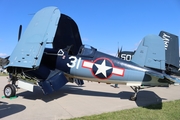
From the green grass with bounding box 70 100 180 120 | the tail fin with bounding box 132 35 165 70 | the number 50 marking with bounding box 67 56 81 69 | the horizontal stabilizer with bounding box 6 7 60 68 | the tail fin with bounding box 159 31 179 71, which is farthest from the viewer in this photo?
the tail fin with bounding box 159 31 179 71

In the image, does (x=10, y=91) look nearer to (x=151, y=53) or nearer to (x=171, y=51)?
Result: (x=151, y=53)

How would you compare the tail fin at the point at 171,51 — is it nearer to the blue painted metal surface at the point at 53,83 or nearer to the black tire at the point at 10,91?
the blue painted metal surface at the point at 53,83

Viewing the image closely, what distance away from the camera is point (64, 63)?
7641mm

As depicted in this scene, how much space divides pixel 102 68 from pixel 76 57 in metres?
1.30

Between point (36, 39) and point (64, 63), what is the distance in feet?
5.36

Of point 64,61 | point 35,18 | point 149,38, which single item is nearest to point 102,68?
point 64,61

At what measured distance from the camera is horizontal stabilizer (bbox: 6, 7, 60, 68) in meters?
6.47

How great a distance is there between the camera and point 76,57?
7633 mm

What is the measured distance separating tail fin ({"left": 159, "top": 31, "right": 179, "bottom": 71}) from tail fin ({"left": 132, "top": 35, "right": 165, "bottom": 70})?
15.4 ft

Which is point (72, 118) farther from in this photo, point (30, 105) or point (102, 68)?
point (102, 68)

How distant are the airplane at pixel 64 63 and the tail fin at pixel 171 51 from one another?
4.84 metres

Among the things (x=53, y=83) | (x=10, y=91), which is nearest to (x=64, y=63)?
(x=53, y=83)

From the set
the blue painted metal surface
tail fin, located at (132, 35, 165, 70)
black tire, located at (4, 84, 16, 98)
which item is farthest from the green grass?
black tire, located at (4, 84, 16, 98)

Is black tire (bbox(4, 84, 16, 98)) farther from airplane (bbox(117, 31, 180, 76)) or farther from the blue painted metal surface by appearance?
airplane (bbox(117, 31, 180, 76))
